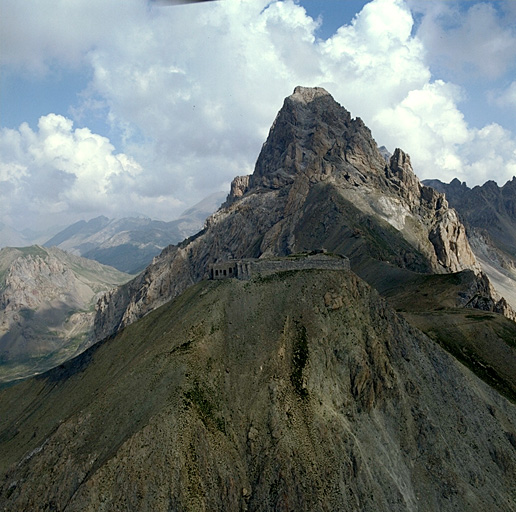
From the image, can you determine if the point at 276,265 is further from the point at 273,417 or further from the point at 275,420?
the point at 275,420

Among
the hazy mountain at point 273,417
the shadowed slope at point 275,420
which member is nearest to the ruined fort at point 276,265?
the hazy mountain at point 273,417

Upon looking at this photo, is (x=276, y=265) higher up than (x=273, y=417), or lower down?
higher up

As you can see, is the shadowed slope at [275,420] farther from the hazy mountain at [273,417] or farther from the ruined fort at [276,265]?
the ruined fort at [276,265]

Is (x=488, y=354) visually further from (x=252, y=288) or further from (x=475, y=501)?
(x=252, y=288)

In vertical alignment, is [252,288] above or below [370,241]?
below

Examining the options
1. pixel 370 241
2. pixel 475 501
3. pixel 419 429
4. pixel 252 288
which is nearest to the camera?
pixel 475 501

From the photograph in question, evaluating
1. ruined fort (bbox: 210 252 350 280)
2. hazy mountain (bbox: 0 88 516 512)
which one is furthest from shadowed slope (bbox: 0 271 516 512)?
ruined fort (bbox: 210 252 350 280)

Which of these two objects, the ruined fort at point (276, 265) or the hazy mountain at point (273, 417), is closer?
the hazy mountain at point (273, 417)

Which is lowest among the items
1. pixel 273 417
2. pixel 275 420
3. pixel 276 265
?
pixel 275 420

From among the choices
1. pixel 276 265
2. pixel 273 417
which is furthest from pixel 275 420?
pixel 276 265

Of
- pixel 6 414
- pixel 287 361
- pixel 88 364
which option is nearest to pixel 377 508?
pixel 287 361

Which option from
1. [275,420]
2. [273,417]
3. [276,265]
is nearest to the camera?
[275,420]
